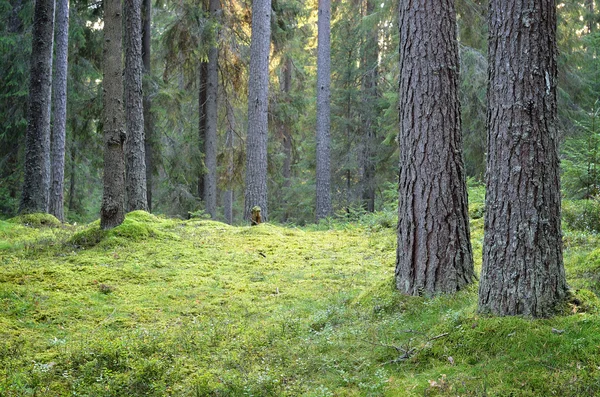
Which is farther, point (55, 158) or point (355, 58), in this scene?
point (355, 58)

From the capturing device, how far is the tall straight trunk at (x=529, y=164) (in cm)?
371

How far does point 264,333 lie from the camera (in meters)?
4.64

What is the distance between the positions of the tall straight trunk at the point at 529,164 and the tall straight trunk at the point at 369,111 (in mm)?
16208

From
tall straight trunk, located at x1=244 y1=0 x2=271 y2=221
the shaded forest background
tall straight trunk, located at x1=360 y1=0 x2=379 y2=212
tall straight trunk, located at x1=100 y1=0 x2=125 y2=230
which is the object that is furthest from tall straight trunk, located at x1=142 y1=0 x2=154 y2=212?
tall straight trunk, located at x1=360 y1=0 x2=379 y2=212

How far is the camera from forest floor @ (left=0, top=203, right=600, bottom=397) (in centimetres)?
346

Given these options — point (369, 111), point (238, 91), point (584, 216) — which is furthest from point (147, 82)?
point (584, 216)

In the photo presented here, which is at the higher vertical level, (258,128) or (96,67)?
(96,67)

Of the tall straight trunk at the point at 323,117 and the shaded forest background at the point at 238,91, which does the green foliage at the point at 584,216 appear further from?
the tall straight trunk at the point at 323,117

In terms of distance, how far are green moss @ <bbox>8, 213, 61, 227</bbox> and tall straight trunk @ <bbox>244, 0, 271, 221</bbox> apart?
453 centimetres

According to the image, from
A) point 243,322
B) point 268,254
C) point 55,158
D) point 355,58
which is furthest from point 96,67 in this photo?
point 243,322

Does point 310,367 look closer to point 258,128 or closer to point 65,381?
point 65,381

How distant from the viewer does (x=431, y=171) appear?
4875mm

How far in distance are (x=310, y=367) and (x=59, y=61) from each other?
11518 mm

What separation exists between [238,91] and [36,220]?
817cm
